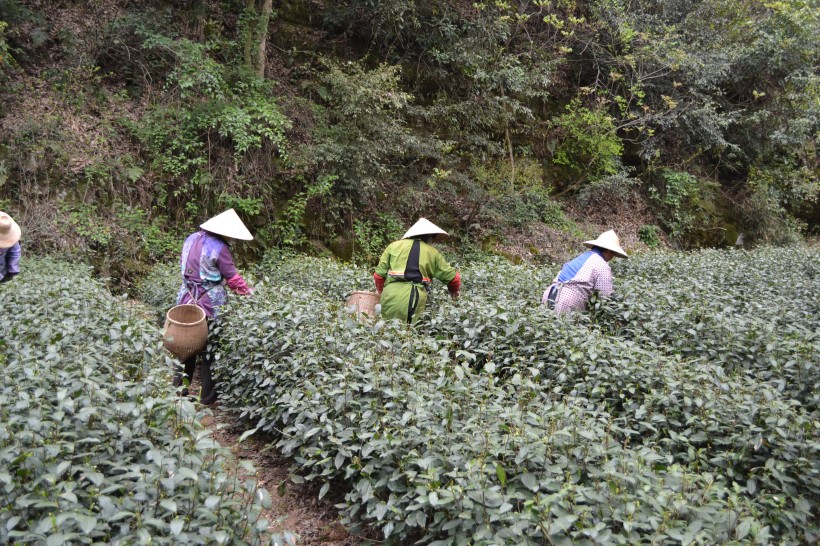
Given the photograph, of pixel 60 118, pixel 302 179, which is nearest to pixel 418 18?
pixel 302 179

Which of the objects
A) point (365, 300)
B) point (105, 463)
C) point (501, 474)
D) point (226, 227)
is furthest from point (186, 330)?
point (501, 474)

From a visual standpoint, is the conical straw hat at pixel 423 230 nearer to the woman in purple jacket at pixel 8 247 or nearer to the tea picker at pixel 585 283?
the tea picker at pixel 585 283

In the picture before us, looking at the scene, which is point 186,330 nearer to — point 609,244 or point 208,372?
point 208,372

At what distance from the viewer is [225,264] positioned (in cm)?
556

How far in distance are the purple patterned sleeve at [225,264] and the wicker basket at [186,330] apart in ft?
1.41

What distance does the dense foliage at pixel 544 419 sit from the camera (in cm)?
252

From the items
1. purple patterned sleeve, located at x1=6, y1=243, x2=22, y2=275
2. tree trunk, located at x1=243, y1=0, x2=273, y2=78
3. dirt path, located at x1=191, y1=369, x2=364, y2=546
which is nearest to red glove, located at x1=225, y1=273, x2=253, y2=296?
dirt path, located at x1=191, y1=369, x2=364, y2=546

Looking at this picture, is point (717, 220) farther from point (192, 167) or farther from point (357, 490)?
point (357, 490)

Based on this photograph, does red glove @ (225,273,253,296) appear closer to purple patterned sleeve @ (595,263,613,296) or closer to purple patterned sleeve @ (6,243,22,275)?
purple patterned sleeve @ (6,243,22,275)

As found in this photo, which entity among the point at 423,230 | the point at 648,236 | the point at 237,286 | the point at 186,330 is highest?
the point at 423,230

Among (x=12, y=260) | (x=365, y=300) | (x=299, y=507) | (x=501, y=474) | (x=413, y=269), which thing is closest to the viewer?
(x=501, y=474)

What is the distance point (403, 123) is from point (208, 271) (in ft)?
28.4

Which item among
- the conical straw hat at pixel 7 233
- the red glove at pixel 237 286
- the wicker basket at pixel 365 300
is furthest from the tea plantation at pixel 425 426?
the wicker basket at pixel 365 300

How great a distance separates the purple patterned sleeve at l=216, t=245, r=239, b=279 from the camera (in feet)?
18.2
